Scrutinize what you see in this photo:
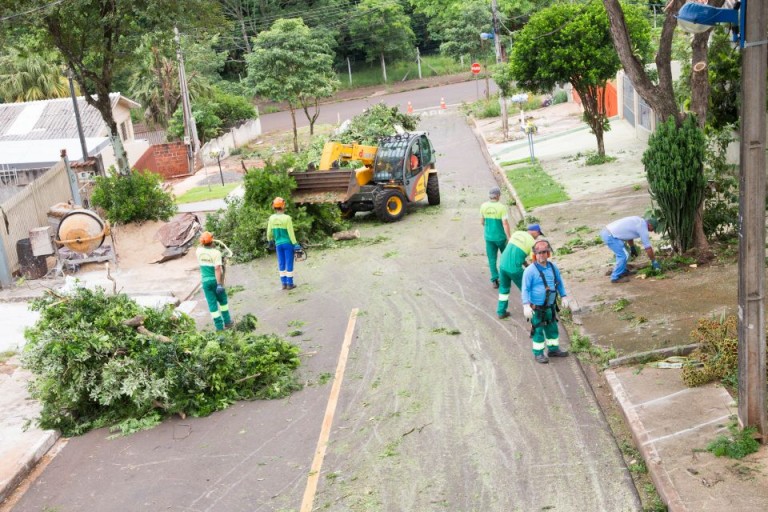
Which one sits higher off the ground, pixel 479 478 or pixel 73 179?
pixel 73 179

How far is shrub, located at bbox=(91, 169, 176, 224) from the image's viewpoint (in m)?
22.4

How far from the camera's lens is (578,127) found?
115 ft

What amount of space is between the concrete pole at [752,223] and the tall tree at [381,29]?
57.3 meters

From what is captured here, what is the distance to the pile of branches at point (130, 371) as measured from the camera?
10.8 meters

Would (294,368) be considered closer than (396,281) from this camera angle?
Yes

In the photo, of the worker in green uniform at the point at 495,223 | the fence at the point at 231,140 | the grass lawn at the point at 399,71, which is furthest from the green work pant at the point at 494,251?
the grass lawn at the point at 399,71

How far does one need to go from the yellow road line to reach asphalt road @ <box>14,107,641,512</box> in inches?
1.2

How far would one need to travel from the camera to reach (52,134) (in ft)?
107

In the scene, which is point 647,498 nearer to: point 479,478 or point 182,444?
point 479,478

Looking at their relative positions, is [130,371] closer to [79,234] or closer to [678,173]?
[678,173]

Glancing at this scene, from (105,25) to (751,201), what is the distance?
20069 millimetres

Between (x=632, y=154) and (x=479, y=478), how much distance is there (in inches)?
787

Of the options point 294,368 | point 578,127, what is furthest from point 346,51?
point 294,368

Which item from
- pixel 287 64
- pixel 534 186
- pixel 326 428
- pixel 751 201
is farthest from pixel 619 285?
pixel 287 64
